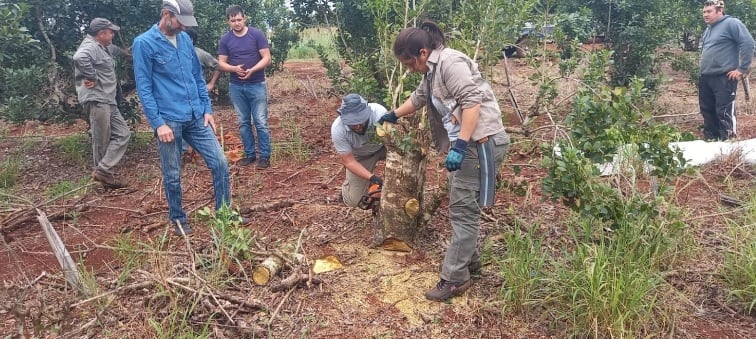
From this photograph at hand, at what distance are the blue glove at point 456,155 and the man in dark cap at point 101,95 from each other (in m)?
3.61

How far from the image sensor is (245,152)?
19.8 feet

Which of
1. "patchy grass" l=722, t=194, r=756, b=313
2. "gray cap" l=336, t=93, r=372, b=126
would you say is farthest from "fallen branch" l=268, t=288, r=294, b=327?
"patchy grass" l=722, t=194, r=756, b=313

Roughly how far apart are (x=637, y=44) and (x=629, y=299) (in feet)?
18.7

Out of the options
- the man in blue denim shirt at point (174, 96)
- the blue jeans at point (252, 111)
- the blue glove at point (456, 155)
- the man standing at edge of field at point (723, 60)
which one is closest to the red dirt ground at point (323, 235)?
the blue jeans at point (252, 111)

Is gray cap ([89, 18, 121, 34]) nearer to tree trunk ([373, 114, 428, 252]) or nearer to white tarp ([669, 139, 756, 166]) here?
tree trunk ([373, 114, 428, 252])

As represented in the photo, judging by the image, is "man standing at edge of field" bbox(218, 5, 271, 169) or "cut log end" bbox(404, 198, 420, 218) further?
"man standing at edge of field" bbox(218, 5, 271, 169)

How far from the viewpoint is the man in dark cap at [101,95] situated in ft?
17.0

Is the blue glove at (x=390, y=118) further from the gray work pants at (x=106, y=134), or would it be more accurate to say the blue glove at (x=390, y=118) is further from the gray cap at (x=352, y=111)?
the gray work pants at (x=106, y=134)

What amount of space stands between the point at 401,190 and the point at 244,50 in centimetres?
294

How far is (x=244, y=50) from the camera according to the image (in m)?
5.81

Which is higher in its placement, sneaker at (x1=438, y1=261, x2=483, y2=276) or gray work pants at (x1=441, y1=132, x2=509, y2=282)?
gray work pants at (x1=441, y1=132, x2=509, y2=282)

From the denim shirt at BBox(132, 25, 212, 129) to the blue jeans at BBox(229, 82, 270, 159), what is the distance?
5.55ft

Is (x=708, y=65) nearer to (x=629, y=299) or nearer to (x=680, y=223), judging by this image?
(x=680, y=223)

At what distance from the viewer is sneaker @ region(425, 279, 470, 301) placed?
3125mm
